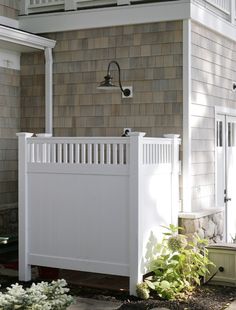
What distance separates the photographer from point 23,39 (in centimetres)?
851

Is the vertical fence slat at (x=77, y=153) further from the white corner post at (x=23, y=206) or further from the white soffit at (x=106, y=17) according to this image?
the white soffit at (x=106, y=17)

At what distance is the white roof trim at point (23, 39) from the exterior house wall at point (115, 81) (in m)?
0.25

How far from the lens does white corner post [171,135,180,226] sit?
7805 millimetres

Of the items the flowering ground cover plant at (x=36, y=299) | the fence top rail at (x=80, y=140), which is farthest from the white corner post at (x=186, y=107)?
the flowering ground cover plant at (x=36, y=299)

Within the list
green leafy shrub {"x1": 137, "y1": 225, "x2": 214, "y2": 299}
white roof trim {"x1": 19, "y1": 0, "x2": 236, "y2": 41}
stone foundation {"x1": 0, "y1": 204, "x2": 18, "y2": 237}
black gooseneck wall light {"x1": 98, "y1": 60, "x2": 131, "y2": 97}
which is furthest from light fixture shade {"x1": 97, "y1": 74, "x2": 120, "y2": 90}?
stone foundation {"x1": 0, "y1": 204, "x2": 18, "y2": 237}

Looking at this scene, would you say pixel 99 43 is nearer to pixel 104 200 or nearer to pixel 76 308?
pixel 104 200

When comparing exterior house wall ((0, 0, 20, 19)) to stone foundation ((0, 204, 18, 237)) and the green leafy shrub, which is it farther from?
the green leafy shrub

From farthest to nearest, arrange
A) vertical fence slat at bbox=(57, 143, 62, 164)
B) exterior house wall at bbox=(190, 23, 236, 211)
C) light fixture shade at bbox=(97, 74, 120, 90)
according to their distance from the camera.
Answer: exterior house wall at bbox=(190, 23, 236, 211)
light fixture shade at bbox=(97, 74, 120, 90)
vertical fence slat at bbox=(57, 143, 62, 164)

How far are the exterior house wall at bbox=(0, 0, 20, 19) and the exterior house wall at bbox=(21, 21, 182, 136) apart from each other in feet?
2.25

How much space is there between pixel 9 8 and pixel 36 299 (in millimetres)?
5988

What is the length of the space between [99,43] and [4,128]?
1996mm

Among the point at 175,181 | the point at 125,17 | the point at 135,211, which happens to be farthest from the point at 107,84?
the point at 135,211

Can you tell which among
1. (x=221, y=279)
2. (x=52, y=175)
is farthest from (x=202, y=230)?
(x=52, y=175)

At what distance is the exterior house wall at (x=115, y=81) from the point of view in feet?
26.9
